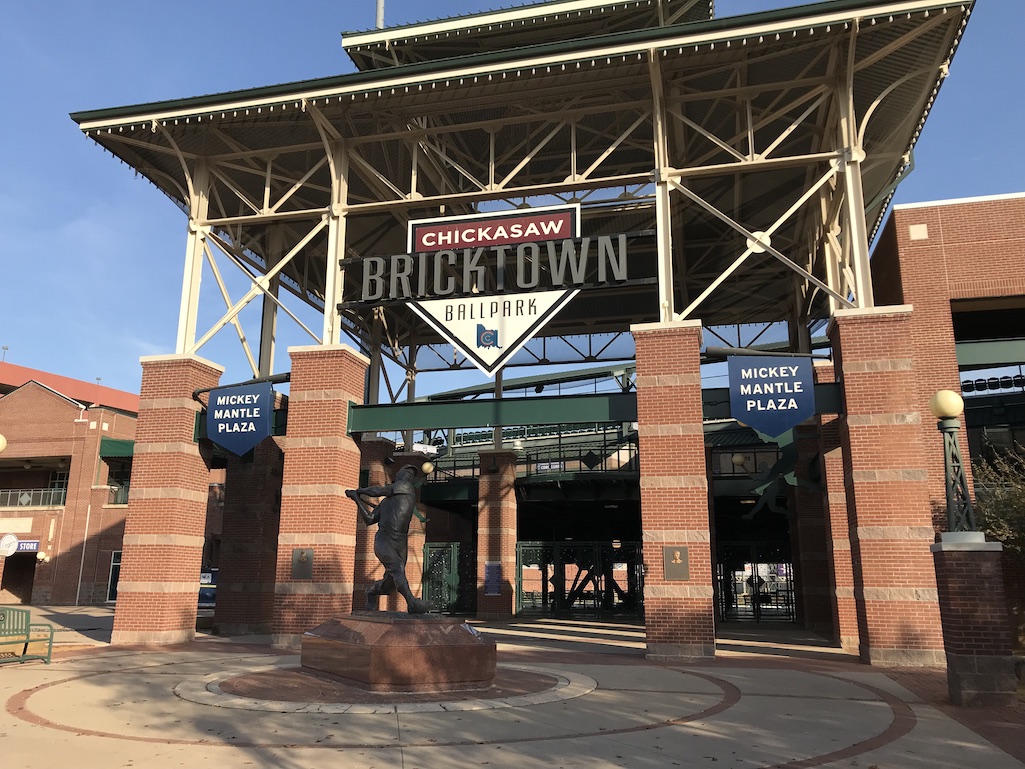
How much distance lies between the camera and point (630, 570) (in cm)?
3472

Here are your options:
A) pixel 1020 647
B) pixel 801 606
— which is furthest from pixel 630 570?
pixel 1020 647

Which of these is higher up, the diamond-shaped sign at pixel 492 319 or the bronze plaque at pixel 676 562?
the diamond-shaped sign at pixel 492 319

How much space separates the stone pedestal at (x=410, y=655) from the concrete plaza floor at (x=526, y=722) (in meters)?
0.57

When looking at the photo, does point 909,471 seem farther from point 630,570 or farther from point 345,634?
point 630,570

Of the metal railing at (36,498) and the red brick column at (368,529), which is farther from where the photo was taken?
the metal railing at (36,498)

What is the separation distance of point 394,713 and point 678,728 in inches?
131

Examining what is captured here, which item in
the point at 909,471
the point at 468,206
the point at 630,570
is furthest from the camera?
the point at 630,570

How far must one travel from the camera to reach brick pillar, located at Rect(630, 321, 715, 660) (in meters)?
15.9

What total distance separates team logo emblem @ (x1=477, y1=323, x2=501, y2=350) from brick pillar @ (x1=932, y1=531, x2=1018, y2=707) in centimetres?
1079

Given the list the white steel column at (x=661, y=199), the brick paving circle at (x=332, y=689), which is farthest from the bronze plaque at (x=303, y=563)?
the white steel column at (x=661, y=199)

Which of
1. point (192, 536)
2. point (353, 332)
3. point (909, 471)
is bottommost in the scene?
point (192, 536)

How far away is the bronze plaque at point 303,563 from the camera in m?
18.1

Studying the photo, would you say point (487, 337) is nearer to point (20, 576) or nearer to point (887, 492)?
point (887, 492)

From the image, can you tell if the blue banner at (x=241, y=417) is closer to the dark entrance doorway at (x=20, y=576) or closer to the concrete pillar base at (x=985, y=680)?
the concrete pillar base at (x=985, y=680)
